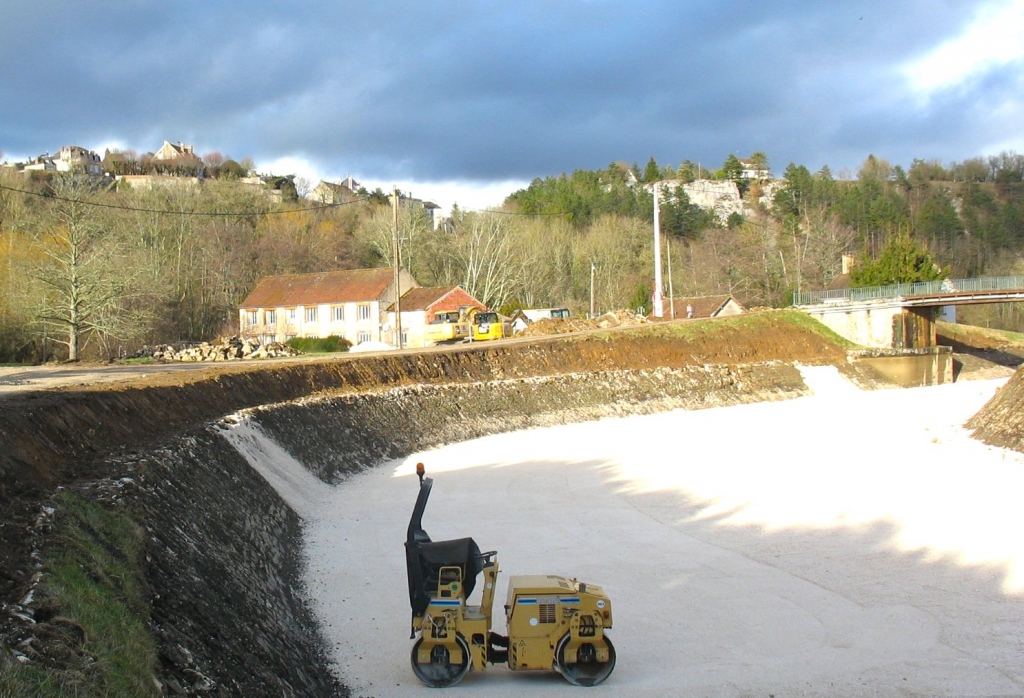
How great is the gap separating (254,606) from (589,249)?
98943 mm

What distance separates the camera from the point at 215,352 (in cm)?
4962

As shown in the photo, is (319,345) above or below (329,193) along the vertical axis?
below

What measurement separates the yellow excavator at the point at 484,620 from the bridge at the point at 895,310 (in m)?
56.7

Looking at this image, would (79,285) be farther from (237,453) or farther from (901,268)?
(901,268)

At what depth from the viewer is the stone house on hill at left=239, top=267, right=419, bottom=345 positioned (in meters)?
74.1

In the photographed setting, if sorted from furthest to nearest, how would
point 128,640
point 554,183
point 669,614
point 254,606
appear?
point 554,183, point 669,614, point 254,606, point 128,640

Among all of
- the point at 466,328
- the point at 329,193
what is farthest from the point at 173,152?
the point at 466,328

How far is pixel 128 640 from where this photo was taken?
9.05 metres

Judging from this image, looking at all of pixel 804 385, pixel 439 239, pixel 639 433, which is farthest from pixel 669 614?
pixel 439 239

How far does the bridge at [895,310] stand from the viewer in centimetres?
6312

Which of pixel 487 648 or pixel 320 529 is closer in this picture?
pixel 487 648

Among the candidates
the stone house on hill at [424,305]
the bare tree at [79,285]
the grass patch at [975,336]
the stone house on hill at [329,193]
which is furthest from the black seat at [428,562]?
the stone house on hill at [329,193]

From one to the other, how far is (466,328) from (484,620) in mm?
50810

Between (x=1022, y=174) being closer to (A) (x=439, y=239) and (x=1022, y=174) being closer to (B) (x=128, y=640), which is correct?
(A) (x=439, y=239)
